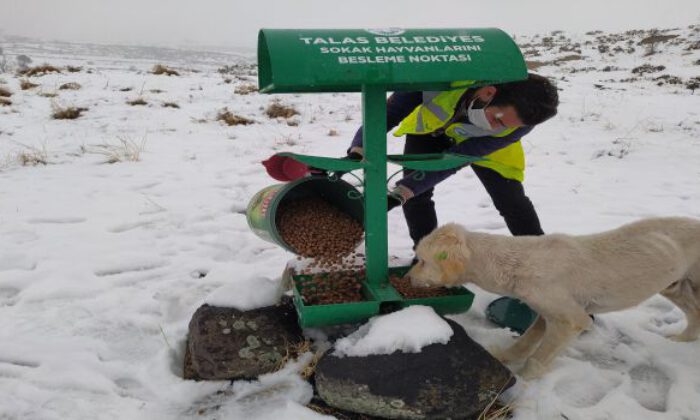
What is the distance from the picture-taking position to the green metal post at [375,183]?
10.4 ft

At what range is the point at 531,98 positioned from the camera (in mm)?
3270

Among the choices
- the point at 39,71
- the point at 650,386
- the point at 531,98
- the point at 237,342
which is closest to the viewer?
the point at 650,386

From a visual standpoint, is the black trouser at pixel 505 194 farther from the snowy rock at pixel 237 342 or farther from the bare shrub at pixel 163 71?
the bare shrub at pixel 163 71

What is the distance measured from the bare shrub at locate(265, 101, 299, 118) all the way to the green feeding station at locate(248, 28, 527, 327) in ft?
25.9

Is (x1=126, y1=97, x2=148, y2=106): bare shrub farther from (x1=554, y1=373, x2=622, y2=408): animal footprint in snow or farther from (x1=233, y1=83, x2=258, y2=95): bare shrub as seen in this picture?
(x1=554, y1=373, x2=622, y2=408): animal footprint in snow

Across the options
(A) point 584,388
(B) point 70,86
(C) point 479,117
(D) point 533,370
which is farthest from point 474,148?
(B) point 70,86

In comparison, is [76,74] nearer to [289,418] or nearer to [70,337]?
[70,337]

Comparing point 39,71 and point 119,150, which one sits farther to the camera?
point 39,71

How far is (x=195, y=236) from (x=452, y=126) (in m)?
2.72

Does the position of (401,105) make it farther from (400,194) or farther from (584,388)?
(584,388)

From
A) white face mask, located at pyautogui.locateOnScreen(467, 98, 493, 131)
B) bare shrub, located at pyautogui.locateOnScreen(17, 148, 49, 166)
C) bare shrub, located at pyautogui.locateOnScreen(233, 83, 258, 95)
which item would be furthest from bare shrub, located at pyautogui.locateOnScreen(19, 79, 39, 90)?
white face mask, located at pyautogui.locateOnScreen(467, 98, 493, 131)

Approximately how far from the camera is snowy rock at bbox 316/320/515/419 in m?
2.66

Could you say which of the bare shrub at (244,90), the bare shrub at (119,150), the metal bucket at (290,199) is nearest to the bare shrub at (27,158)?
the bare shrub at (119,150)

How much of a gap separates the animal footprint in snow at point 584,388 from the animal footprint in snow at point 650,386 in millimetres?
112
